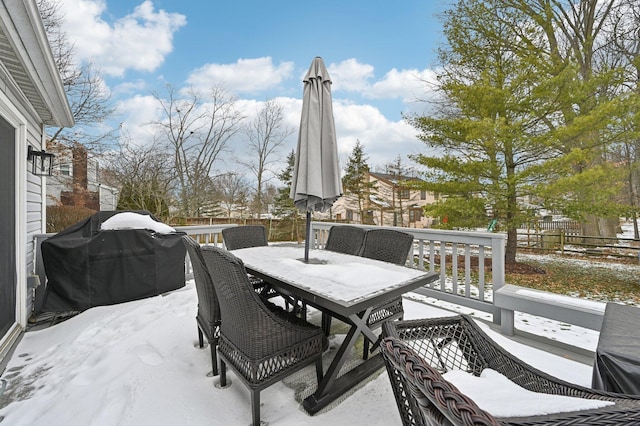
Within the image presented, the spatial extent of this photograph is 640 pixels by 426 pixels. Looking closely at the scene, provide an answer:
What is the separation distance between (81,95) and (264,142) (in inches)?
275

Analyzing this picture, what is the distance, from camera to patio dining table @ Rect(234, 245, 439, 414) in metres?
1.69

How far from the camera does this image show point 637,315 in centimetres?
157

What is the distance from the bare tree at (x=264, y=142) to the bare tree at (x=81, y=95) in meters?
5.54

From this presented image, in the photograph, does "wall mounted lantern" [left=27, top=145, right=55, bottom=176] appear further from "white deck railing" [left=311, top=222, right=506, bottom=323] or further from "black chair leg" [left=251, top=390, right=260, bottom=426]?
"white deck railing" [left=311, top=222, right=506, bottom=323]

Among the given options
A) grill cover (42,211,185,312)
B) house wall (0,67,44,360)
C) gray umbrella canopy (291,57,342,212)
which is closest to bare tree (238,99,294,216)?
grill cover (42,211,185,312)

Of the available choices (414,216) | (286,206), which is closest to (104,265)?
(286,206)

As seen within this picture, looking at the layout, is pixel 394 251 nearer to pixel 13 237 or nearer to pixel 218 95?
pixel 13 237

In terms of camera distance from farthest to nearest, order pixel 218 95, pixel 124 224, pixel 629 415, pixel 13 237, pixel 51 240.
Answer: pixel 218 95
pixel 124 224
pixel 51 240
pixel 13 237
pixel 629 415

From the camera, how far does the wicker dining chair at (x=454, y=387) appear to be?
643mm

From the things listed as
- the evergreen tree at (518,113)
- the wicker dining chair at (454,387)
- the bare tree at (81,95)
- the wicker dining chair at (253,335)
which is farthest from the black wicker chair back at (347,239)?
the bare tree at (81,95)

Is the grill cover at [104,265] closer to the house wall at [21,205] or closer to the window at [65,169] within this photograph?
the house wall at [21,205]

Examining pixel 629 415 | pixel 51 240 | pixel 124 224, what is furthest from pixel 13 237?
pixel 629 415

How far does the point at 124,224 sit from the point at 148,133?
8871 mm

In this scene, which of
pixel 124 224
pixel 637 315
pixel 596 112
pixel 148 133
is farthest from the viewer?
pixel 148 133
